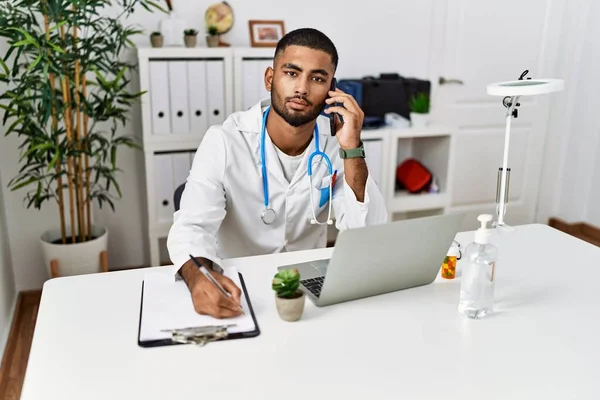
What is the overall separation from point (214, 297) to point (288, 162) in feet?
2.28

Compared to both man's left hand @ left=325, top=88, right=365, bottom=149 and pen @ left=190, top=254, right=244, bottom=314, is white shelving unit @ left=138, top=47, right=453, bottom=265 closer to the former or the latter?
man's left hand @ left=325, top=88, right=365, bottom=149

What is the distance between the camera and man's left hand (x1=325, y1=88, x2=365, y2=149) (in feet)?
5.30

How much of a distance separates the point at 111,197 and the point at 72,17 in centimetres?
107

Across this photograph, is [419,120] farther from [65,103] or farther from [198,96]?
[65,103]

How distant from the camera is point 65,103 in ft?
8.09

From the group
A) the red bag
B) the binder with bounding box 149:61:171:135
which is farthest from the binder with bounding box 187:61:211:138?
the red bag

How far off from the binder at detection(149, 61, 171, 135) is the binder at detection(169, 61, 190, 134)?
2cm

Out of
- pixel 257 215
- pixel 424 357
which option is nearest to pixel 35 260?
pixel 257 215

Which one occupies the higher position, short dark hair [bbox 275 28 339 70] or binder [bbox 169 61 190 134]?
short dark hair [bbox 275 28 339 70]

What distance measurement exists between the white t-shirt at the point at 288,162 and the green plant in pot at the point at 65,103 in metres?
1.06

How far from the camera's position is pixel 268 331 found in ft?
3.76

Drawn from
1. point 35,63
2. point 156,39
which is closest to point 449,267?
point 35,63

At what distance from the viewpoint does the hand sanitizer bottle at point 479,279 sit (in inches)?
48.3

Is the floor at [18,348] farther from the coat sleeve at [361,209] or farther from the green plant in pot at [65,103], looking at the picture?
the coat sleeve at [361,209]
